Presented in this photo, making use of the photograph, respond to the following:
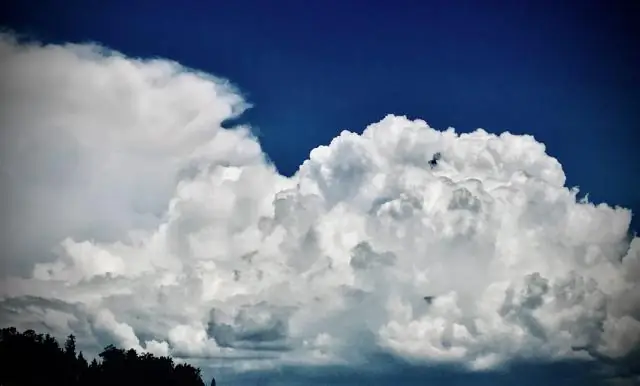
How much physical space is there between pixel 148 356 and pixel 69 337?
742 centimetres

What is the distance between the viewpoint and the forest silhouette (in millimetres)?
65438

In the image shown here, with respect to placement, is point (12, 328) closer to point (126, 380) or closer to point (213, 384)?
point (126, 380)

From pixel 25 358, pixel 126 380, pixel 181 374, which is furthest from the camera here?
pixel 181 374

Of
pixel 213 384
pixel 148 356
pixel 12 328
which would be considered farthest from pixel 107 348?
pixel 213 384

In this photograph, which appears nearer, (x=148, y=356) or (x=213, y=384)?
(x=148, y=356)

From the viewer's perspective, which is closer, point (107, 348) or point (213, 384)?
point (107, 348)

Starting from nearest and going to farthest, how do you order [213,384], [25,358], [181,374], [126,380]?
1. [25,358]
2. [126,380]
3. [181,374]
4. [213,384]

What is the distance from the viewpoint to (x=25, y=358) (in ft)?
217

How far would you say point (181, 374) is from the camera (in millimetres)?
77688

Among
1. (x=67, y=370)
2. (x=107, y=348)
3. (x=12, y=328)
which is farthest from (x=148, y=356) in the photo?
(x=12, y=328)

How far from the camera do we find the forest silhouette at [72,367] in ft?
215

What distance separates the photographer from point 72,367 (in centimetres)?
7025

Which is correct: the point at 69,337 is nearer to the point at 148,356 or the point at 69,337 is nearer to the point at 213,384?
the point at 148,356

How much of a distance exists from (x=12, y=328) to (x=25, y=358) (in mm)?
3076
